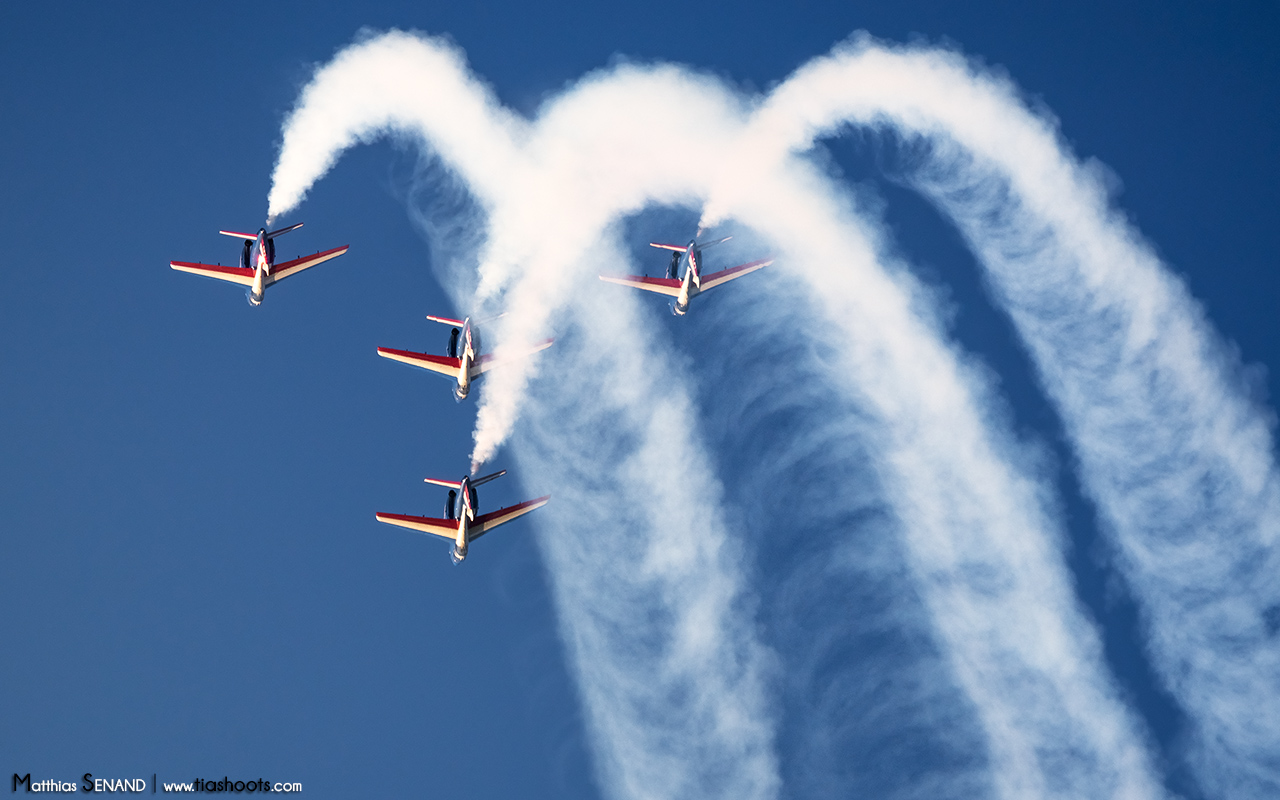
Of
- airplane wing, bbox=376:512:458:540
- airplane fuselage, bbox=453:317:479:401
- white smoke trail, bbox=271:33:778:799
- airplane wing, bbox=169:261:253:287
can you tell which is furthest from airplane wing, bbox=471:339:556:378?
airplane wing, bbox=169:261:253:287

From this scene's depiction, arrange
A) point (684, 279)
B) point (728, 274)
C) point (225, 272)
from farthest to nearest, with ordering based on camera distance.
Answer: point (728, 274)
point (225, 272)
point (684, 279)

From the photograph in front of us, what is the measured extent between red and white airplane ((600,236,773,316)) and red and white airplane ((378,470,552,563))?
Answer: 35.7 ft

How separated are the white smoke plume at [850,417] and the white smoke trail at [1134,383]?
0.12m

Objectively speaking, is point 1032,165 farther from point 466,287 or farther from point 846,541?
point 466,287

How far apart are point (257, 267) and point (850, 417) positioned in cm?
2827

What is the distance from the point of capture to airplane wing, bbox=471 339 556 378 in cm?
5456

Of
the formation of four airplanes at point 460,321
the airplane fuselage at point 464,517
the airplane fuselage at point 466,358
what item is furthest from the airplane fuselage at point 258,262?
the airplane fuselage at point 464,517

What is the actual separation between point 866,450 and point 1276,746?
21348 mm

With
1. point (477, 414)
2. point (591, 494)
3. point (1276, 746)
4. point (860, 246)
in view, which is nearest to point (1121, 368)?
point (860, 246)

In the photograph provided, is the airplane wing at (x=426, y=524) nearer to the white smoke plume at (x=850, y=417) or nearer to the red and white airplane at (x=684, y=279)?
the white smoke plume at (x=850, y=417)

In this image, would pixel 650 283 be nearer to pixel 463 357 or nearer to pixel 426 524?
pixel 463 357

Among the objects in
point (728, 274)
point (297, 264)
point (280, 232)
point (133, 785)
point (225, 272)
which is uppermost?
point (225, 272)

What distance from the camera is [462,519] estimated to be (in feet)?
175

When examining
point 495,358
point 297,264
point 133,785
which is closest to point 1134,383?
point 495,358
